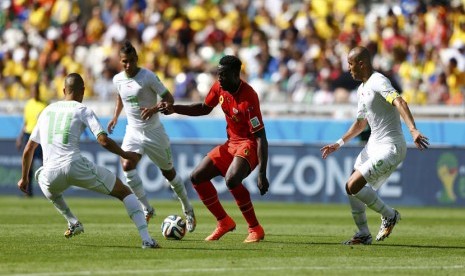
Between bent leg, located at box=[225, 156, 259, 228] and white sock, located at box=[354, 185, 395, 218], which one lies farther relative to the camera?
bent leg, located at box=[225, 156, 259, 228]

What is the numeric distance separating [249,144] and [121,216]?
234 inches

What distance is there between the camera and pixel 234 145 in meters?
13.9

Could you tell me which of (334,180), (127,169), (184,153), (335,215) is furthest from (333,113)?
(127,169)

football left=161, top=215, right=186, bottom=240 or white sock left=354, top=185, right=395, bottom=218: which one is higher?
white sock left=354, top=185, right=395, bottom=218

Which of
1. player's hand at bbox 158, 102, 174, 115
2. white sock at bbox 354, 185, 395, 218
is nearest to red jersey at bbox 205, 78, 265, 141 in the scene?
player's hand at bbox 158, 102, 174, 115

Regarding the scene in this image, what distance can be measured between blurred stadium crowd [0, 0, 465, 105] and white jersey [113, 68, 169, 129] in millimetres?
8779

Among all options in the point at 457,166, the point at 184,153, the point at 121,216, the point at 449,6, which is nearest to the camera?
the point at 121,216

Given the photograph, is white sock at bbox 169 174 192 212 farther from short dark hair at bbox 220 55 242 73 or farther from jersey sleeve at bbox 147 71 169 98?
short dark hair at bbox 220 55 242 73

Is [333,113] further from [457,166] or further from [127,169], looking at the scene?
[127,169]

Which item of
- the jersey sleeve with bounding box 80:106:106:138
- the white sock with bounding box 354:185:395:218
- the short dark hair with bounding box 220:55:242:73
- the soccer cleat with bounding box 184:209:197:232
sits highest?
the short dark hair with bounding box 220:55:242:73

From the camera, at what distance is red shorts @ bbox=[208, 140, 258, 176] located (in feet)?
44.8

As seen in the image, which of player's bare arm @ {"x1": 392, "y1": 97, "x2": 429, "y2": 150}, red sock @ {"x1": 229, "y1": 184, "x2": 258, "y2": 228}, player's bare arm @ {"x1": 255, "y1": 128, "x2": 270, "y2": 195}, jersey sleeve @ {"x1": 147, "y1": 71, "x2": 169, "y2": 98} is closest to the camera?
player's bare arm @ {"x1": 392, "y1": 97, "x2": 429, "y2": 150}

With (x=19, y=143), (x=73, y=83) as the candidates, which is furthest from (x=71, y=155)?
(x=19, y=143)

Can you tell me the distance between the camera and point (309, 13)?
29438 mm
